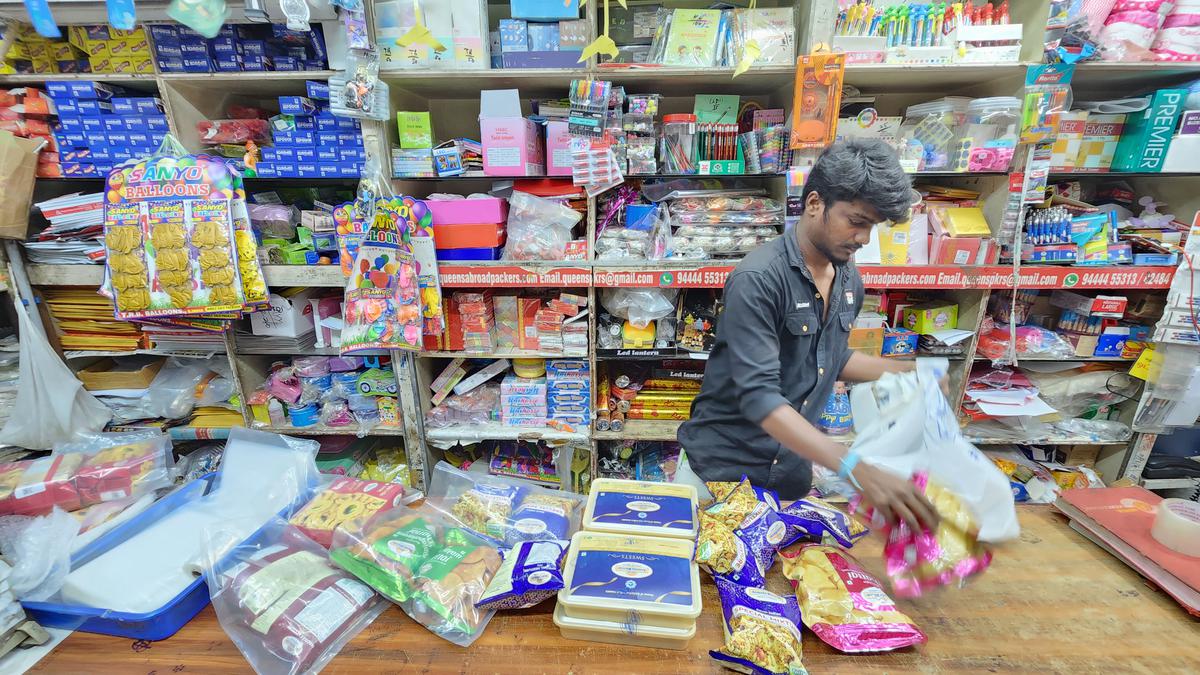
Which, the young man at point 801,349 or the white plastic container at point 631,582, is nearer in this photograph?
the white plastic container at point 631,582

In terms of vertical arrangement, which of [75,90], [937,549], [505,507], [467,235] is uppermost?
[75,90]

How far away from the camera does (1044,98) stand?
1.99 metres

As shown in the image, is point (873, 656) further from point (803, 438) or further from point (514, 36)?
point (514, 36)

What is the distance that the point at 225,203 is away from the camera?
2.06 metres

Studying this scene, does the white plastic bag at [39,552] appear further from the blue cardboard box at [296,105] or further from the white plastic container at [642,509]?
the blue cardboard box at [296,105]

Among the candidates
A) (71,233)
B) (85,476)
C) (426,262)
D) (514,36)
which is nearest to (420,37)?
(514,36)

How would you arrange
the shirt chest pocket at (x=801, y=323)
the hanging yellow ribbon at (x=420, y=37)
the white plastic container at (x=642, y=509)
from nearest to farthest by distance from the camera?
the white plastic container at (x=642, y=509)
the shirt chest pocket at (x=801, y=323)
the hanging yellow ribbon at (x=420, y=37)

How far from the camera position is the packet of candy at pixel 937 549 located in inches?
33.6

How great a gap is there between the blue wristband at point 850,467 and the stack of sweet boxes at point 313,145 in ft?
7.63

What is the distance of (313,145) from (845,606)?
105 inches

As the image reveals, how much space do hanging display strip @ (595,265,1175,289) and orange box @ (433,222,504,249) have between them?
75 cm

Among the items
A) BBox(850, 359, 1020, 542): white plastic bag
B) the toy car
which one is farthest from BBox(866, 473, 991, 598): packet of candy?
the toy car

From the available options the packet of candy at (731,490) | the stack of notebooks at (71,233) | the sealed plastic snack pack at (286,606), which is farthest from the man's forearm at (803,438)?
the stack of notebooks at (71,233)

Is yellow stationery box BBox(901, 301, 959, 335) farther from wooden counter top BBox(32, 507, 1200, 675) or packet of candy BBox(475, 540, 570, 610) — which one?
packet of candy BBox(475, 540, 570, 610)
